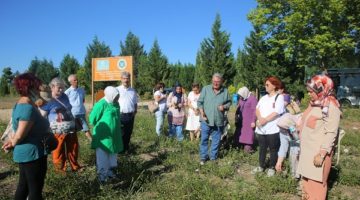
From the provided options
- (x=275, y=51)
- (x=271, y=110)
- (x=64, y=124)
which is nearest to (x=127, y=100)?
(x=64, y=124)

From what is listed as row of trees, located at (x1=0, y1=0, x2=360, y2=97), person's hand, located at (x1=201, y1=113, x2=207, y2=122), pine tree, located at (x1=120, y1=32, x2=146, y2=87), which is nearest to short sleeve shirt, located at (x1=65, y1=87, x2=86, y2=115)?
person's hand, located at (x1=201, y1=113, x2=207, y2=122)

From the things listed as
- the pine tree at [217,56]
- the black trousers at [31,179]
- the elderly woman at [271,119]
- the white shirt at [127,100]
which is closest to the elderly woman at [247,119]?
the elderly woman at [271,119]

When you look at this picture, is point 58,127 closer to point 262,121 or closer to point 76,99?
point 76,99

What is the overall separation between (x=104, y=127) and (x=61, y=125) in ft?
2.75

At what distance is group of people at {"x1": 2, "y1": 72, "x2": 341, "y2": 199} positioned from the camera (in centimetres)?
390

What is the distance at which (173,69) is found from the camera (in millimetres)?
52688

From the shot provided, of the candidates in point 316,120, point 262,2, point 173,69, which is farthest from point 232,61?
point 316,120

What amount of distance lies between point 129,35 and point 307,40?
37.4 meters

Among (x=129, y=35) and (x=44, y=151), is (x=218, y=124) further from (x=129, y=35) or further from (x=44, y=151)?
(x=129, y=35)

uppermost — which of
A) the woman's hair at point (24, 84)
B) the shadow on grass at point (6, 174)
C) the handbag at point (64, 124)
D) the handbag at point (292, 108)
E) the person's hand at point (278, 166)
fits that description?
the woman's hair at point (24, 84)

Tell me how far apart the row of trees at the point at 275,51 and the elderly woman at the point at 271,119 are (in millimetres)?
19225

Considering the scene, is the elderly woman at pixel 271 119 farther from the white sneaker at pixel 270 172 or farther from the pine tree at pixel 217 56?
the pine tree at pixel 217 56

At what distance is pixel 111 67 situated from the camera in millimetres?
16656

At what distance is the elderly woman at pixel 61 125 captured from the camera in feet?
19.4
